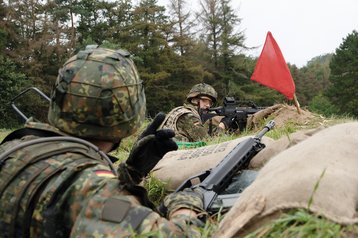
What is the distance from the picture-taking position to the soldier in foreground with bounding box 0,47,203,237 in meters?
1.57

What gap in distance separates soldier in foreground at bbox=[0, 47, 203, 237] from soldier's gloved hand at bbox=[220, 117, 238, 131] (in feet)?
17.2

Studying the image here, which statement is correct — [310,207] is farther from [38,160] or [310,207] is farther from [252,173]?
[252,173]

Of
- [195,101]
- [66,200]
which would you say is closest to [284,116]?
[195,101]

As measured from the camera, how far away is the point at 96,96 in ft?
6.27

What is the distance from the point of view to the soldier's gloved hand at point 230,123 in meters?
7.32

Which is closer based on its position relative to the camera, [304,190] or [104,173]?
[304,190]

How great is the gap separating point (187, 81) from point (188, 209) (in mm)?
29600

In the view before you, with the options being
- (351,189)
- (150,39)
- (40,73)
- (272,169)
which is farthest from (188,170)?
(150,39)

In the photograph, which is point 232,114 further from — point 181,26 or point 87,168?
point 181,26

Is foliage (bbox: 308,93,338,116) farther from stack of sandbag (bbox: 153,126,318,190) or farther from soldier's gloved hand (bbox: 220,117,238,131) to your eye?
stack of sandbag (bbox: 153,126,318,190)

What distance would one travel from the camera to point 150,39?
98.8 feet

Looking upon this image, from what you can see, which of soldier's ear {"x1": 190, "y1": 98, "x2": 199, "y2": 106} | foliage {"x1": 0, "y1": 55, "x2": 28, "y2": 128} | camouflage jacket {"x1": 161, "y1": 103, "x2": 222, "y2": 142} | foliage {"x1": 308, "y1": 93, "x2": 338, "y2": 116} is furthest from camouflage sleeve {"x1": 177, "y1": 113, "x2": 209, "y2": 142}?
foliage {"x1": 308, "y1": 93, "x2": 338, "y2": 116}

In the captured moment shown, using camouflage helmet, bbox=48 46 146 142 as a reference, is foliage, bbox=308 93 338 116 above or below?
below

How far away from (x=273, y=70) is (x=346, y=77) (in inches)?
1258
